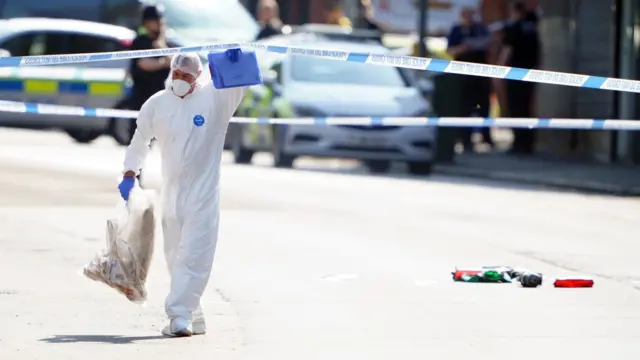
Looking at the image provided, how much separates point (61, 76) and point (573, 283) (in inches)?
614

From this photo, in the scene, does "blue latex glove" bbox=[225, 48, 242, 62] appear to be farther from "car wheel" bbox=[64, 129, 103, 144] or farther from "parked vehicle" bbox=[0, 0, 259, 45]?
"parked vehicle" bbox=[0, 0, 259, 45]

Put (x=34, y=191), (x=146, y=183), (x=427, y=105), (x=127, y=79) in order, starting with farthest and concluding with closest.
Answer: (x=127, y=79), (x=427, y=105), (x=146, y=183), (x=34, y=191)

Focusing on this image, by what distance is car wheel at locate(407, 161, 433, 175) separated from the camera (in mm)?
23230

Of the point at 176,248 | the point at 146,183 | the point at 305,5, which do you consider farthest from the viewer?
the point at 305,5

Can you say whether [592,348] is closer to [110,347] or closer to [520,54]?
[110,347]

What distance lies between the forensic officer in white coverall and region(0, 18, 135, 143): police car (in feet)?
52.7

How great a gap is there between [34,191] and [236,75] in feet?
29.6

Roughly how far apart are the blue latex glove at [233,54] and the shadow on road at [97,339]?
4.45 feet

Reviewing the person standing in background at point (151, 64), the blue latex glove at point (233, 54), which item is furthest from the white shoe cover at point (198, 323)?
the person standing in background at point (151, 64)

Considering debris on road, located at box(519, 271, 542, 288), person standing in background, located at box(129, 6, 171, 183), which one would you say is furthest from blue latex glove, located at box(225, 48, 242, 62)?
person standing in background, located at box(129, 6, 171, 183)

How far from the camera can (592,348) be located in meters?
8.84

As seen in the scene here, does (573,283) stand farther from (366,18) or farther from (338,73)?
(366,18)

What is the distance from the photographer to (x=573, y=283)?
11367 mm

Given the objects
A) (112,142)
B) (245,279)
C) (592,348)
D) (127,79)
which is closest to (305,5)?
(112,142)
